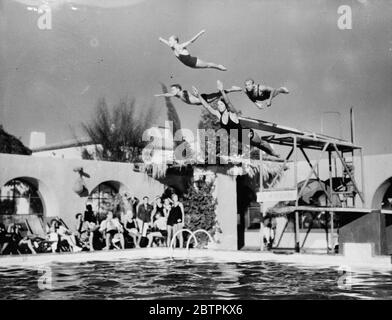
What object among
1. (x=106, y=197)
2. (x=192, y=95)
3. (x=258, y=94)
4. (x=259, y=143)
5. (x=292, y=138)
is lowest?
(x=106, y=197)

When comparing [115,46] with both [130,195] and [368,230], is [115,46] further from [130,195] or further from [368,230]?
[368,230]

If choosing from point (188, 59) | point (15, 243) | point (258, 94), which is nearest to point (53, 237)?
point (15, 243)

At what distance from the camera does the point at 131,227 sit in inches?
584

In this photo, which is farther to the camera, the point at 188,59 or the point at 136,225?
the point at 188,59

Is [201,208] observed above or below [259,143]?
below

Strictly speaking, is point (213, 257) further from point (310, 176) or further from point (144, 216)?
point (144, 216)

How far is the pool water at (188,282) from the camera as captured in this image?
696 centimetres

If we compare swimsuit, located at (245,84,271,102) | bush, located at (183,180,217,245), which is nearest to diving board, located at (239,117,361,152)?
swimsuit, located at (245,84,271,102)

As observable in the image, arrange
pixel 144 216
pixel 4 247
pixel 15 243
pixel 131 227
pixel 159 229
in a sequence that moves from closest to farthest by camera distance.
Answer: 1. pixel 4 247
2. pixel 15 243
3. pixel 131 227
4. pixel 159 229
5. pixel 144 216

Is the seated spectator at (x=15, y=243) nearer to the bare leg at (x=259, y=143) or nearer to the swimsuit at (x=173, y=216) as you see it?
the swimsuit at (x=173, y=216)

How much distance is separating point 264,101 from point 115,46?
21.4 feet

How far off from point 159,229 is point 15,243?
4.21 metres

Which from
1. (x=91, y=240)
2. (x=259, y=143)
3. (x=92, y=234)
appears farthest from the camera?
(x=259, y=143)

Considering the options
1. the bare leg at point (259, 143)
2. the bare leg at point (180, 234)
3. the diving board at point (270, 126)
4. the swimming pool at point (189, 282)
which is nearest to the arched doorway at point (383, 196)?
the diving board at point (270, 126)
